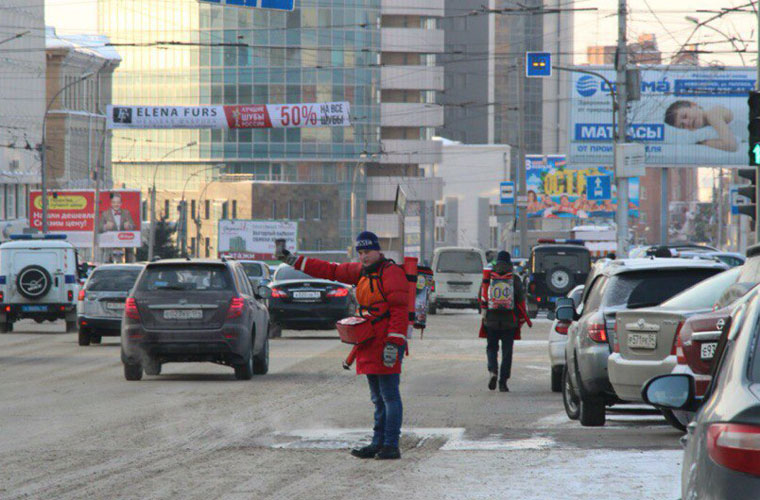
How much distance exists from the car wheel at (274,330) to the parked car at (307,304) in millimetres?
39

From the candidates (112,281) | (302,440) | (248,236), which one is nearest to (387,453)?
(302,440)

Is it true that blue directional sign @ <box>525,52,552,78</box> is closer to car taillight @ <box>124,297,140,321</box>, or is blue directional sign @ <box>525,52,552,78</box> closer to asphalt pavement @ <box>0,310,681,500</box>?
asphalt pavement @ <box>0,310,681,500</box>

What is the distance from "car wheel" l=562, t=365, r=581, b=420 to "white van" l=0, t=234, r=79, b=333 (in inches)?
883

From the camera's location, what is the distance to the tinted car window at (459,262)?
4797 cm

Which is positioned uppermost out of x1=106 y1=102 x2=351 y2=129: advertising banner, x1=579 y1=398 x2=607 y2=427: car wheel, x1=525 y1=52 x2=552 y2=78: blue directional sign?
x1=525 y1=52 x2=552 y2=78: blue directional sign

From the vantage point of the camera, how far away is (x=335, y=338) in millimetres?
32656

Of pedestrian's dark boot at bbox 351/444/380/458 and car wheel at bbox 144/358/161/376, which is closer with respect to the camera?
pedestrian's dark boot at bbox 351/444/380/458

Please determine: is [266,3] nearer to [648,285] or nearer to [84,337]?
[84,337]

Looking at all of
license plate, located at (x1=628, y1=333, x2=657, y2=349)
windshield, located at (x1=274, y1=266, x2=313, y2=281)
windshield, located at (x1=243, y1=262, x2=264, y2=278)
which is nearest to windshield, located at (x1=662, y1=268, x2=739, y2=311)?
license plate, located at (x1=628, y1=333, x2=657, y2=349)

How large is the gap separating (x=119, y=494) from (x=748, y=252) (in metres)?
5.12

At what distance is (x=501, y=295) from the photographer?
18.6 metres

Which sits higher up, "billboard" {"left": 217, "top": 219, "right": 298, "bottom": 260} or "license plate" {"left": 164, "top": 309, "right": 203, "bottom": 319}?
"license plate" {"left": 164, "top": 309, "right": 203, "bottom": 319}

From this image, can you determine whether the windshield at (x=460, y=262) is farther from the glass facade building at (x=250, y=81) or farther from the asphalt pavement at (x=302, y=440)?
the glass facade building at (x=250, y=81)

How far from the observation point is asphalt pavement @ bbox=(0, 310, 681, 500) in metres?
9.96
